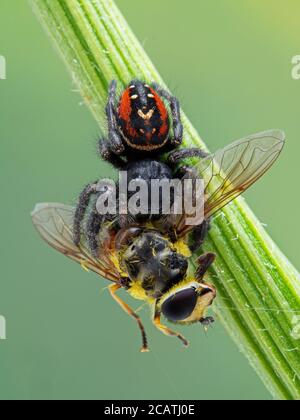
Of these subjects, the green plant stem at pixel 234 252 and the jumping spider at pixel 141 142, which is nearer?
the green plant stem at pixel 234 252

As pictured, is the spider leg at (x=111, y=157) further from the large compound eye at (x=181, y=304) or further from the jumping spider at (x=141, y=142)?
the large compound eye at (x=181, y=304)

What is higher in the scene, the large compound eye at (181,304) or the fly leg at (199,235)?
the fly leg at (199,235)

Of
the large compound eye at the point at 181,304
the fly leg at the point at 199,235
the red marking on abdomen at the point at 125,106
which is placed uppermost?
the red marking on abdomen at the point at 125,106

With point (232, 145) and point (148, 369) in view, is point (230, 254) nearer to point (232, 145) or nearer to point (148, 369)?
point (232, 145)

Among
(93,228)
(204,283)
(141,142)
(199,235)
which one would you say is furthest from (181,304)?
(141,142)

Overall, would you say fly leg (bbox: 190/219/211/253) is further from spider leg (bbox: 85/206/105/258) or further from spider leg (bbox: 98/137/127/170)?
spider leg (bbox: 98/137/127/170)

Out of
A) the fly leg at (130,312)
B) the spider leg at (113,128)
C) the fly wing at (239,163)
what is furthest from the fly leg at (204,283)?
the spider leg at (113,128)

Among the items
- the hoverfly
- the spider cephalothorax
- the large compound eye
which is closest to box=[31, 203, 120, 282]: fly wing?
the hoverfly
